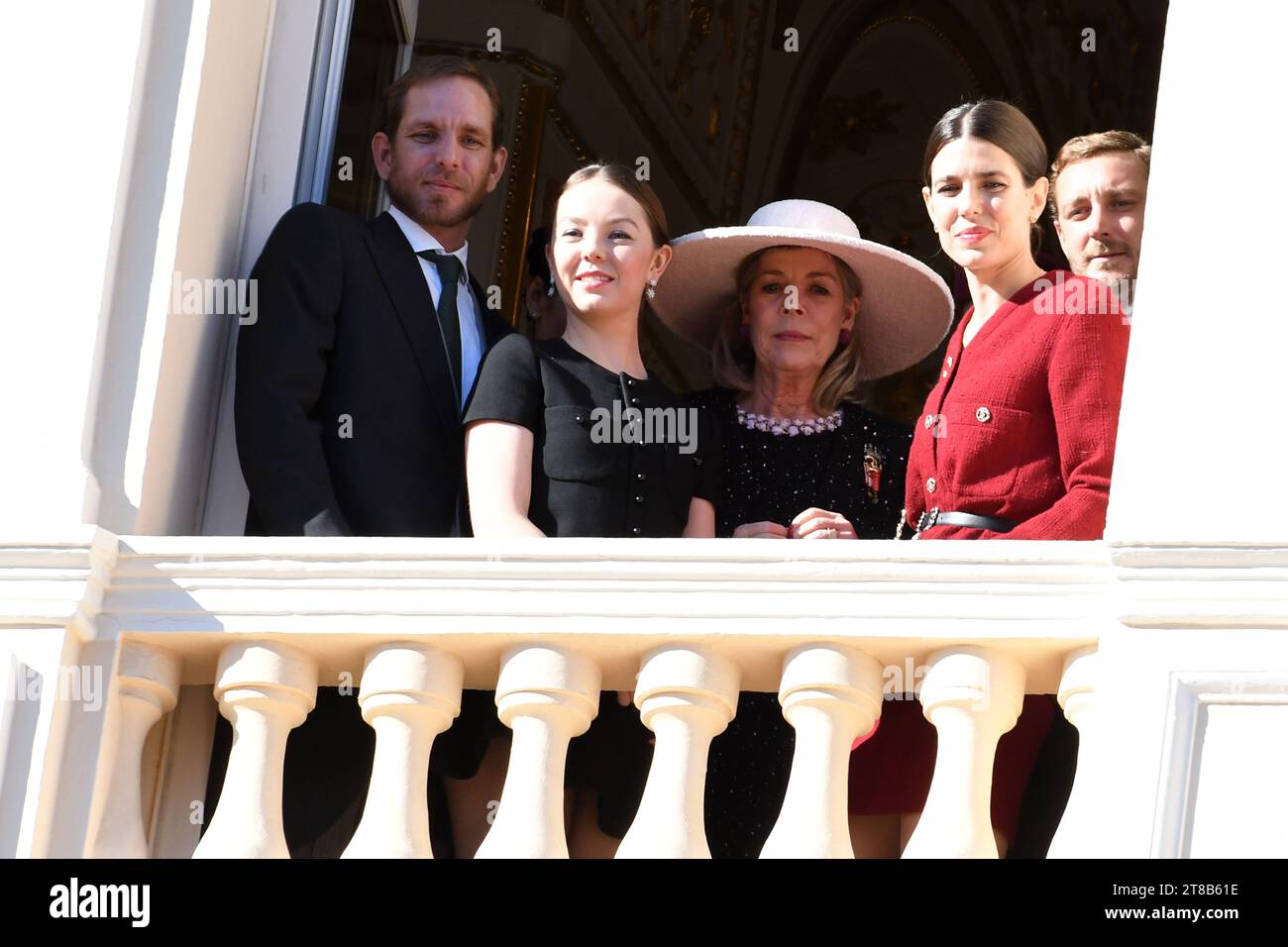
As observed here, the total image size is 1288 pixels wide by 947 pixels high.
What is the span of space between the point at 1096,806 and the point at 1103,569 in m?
0.37

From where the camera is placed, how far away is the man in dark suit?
429cm

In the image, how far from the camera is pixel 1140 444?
3.77m

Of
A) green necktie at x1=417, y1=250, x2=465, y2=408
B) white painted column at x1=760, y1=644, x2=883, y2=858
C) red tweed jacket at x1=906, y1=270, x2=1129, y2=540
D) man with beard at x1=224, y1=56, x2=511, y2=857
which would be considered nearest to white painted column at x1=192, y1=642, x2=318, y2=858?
man with beard at x1=224, y1=56, x2=511, y2=857

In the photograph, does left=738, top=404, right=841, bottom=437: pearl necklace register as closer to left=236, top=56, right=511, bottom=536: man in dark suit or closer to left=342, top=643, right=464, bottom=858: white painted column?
left=236, top=56, right=511, bottom=536: man in dark suit

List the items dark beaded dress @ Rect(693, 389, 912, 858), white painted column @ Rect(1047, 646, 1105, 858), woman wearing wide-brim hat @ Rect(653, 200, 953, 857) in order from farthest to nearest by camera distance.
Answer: woman wearing wide-brim hat @ Rect(653, 200, 953, 857) < dark beaded dress @ Rect(693, 389, 912, 858) < white painted column @ Rect(1047, 646, 1105, 858)

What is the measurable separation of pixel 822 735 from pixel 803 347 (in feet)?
4.17

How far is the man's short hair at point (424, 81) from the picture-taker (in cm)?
493

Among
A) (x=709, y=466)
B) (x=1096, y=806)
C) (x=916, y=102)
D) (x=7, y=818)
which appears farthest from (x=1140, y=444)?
(x=916, y=102)

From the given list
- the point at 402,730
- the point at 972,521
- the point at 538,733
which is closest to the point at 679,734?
the point at 538,733

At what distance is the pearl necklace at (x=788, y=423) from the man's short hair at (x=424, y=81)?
2.45 ft

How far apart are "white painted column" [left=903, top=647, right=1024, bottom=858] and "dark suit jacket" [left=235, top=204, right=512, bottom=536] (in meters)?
1.09

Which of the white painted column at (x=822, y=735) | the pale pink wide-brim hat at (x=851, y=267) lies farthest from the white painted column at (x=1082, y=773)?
the pale pink wide-brim hat at (x=851, y=267)

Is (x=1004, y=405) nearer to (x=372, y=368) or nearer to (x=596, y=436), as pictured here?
(x=596, y=436)
